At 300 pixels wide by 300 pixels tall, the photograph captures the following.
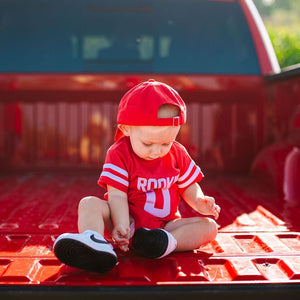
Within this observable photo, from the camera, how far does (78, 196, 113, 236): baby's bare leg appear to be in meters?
1.63

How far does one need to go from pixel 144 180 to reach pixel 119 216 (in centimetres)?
16

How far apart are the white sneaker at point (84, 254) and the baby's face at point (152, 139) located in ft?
1.22

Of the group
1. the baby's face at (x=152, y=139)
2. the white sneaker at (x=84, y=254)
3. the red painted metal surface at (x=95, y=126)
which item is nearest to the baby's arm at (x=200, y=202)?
the baby's face at (x=152, y=139)

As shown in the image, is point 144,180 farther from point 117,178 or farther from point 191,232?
point 191,232

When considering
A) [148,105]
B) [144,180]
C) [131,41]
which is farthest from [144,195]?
[131,41]

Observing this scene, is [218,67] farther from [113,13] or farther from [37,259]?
[37,259]

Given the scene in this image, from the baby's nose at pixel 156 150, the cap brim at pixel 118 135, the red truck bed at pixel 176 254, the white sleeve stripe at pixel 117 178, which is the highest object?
the cap brim at pixel 118 135

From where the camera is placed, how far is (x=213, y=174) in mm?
3256

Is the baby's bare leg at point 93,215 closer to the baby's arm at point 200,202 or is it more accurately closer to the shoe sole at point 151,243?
the shoe sole at point 151,243

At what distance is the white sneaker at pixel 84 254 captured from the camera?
1.44m

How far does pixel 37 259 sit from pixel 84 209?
0.21 meters

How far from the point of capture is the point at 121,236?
1625mm

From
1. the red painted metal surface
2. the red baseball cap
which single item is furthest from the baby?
the red painted metal surface

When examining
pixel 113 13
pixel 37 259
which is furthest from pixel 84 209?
pixel 113 13
